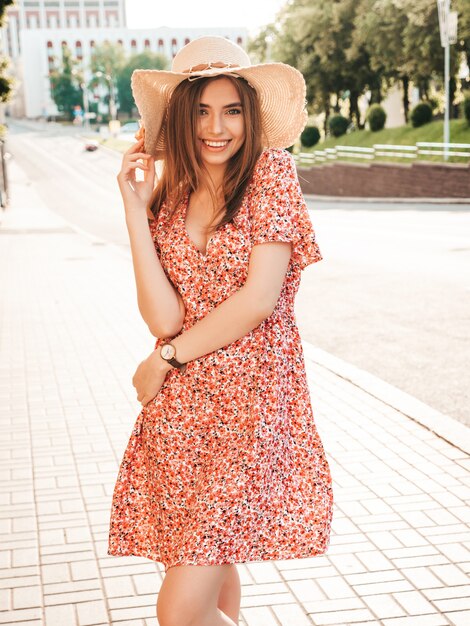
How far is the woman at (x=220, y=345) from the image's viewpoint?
7.55 feet

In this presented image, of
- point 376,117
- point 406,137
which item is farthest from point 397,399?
point 376,117

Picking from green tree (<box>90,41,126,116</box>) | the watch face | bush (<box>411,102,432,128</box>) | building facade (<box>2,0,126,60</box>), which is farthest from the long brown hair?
building facade (<box>2,0,126,60</box>)

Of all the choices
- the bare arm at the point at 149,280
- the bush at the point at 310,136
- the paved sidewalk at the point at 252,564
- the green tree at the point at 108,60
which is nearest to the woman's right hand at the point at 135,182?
the bare arm at the point at 149,280

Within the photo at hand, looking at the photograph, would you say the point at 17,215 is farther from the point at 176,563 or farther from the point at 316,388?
the point at 176,563

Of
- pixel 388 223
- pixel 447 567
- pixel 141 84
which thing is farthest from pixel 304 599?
pixel 388 223

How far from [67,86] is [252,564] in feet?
453

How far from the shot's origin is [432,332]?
352 inches

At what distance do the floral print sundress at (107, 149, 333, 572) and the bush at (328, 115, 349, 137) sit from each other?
1762 inches

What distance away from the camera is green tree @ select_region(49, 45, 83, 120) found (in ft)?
442

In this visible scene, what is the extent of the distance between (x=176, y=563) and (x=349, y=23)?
45341 mm

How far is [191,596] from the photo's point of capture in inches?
84.4

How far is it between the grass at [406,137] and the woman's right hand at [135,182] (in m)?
28.9

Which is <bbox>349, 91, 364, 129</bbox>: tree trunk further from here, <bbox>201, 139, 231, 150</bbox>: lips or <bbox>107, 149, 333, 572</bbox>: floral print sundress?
<bbox>107, 149, 333, 572</bbox>: floral print sundress

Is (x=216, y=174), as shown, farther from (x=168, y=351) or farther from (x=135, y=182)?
(x=168, y=351)
